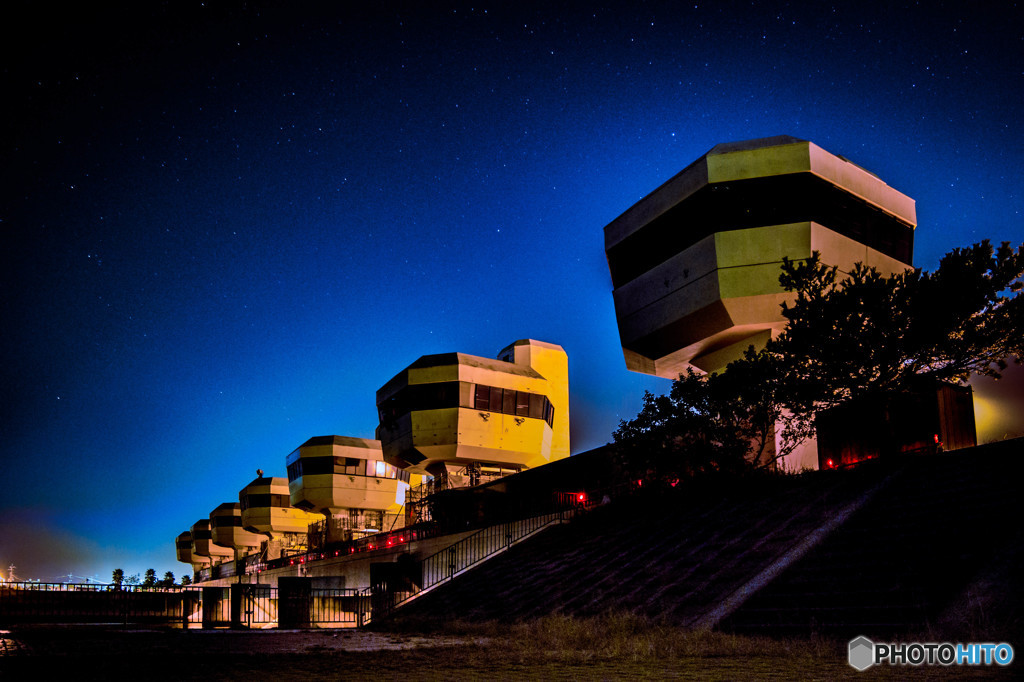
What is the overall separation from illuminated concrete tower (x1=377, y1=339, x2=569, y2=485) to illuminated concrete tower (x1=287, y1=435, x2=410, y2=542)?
1800cm

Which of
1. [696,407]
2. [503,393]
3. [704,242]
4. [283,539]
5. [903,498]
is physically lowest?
[283,539]

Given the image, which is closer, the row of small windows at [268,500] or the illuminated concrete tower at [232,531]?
the row of small windows at [268,500]

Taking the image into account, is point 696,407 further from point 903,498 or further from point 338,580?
point 338,580

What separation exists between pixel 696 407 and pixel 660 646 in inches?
642

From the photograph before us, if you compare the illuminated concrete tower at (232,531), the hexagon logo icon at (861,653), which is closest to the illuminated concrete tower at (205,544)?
the illuminated concrete tower at (232,531)

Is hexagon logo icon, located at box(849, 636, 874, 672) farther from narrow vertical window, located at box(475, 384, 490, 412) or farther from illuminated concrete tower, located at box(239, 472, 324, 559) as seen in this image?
illuminated concrete tower, located at box(239, 472, 324, 559)

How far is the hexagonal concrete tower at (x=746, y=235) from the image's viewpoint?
28250 mm

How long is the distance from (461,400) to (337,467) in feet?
87.6

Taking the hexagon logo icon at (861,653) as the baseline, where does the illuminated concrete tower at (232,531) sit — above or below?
below

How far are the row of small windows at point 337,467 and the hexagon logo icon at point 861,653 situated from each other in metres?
62.5

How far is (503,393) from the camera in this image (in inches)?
1905

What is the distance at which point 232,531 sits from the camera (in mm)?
104750

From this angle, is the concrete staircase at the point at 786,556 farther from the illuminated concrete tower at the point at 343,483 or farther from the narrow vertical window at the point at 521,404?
the illuminated concrete tower at the point at 343,483

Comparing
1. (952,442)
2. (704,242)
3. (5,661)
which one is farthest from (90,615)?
(952,442)
